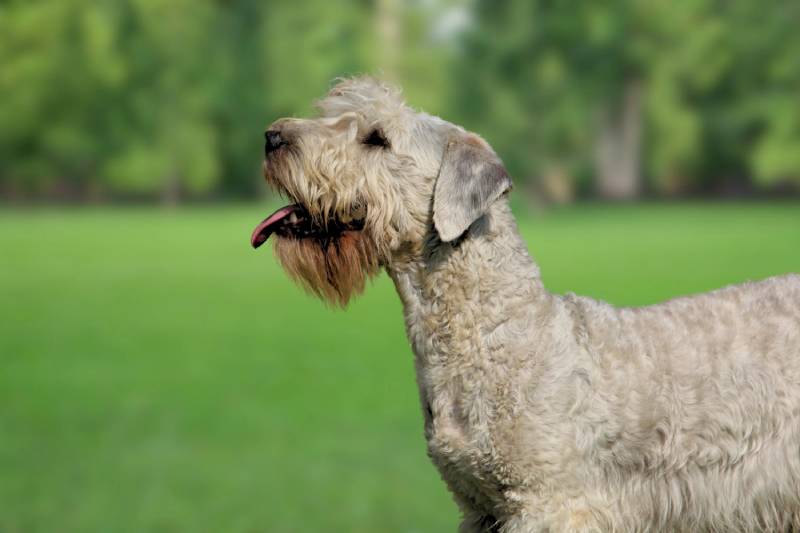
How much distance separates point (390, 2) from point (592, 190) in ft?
50.2

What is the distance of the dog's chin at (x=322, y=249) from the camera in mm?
4957

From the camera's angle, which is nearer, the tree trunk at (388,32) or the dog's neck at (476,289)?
the dog's neck at (476,289)

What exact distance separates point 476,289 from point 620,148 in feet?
190

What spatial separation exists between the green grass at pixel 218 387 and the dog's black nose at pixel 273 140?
385cm

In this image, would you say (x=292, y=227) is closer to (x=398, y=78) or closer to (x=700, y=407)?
(x=700, y=407)

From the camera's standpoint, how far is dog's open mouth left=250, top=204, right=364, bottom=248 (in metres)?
5.03

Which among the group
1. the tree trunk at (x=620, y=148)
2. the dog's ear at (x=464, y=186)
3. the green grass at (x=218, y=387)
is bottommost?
the green grass at (x=218, y=387)

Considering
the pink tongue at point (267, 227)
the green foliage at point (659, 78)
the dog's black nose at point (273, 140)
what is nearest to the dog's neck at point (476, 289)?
the pink tongue at point (267, 227)

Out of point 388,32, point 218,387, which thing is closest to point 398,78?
point 388,32

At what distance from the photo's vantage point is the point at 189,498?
908 centimetres

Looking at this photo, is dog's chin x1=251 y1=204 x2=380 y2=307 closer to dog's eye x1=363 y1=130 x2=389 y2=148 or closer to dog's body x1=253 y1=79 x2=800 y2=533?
dog's body x1=253 y1=79 x2=800 y2=533

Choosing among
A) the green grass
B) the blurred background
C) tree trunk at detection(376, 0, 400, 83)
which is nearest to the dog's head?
the green grass

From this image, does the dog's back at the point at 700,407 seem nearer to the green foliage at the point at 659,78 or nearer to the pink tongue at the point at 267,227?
the pink tongue at the point at 267,227

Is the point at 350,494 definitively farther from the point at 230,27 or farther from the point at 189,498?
the point at 230,27
